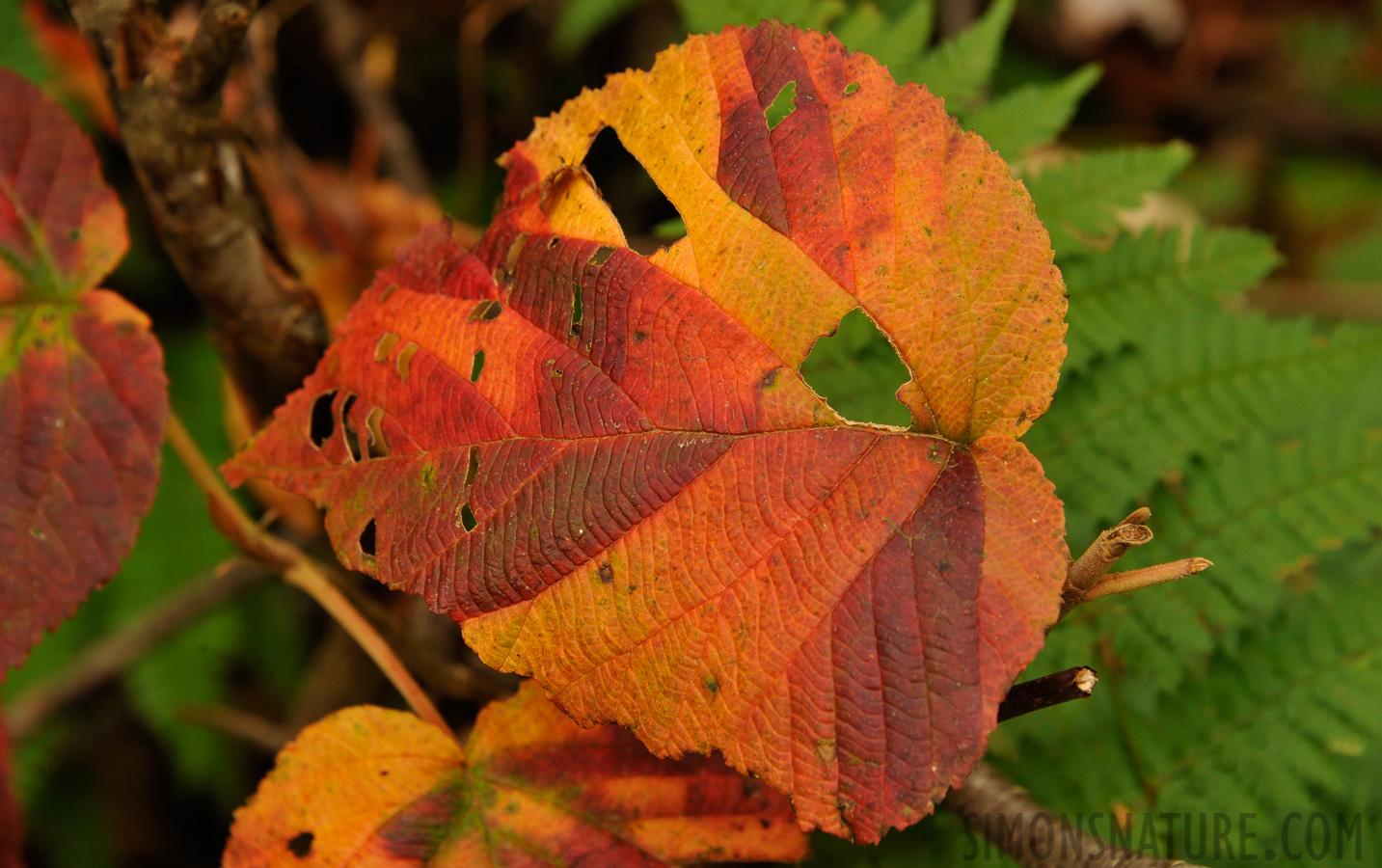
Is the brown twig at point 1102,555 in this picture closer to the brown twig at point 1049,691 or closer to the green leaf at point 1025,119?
the brown twig at point 1049,691

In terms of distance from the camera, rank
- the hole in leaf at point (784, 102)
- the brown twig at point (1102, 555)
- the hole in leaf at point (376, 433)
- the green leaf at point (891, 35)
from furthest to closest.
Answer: the green leaf at point (891, 35) → the hole in leaf at point (376, 433) → the hole in leaf at point (784, 102) → the brown twig at point (1102, 555)

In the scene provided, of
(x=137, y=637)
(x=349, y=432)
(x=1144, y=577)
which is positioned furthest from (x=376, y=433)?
(x=137, y=637)

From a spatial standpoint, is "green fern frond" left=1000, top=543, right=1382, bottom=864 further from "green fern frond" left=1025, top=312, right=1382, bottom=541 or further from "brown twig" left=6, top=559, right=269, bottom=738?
"brown twig" left=6, top=559, right=269, bottom=738

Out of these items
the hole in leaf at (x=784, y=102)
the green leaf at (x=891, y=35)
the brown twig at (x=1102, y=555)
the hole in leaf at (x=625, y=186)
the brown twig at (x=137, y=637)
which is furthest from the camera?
the hole in leaf at (x=625, y=186)

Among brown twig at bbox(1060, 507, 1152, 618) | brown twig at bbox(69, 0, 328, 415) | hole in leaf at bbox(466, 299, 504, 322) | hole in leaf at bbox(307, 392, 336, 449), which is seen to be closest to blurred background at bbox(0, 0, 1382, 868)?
brown twig at bbox(69, 0, 328, 415)

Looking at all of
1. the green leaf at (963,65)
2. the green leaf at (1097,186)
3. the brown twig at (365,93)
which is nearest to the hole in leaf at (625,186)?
the brown twig at (365,93)

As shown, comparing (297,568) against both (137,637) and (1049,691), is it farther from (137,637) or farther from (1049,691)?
(137,637)
